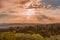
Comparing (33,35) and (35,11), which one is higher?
(35,11)

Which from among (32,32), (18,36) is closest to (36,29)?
(32,32)

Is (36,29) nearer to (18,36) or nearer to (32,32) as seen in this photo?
(32,32)

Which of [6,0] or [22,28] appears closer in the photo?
[22,28]

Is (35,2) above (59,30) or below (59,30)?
above

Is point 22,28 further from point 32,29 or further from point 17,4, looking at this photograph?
point 17,4

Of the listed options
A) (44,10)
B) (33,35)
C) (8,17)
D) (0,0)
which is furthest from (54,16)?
(0,0)

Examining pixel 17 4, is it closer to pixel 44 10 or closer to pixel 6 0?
pixel 6 0

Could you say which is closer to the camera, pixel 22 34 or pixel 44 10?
pixel 22 34

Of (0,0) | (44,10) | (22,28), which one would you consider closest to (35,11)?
(44,10)
